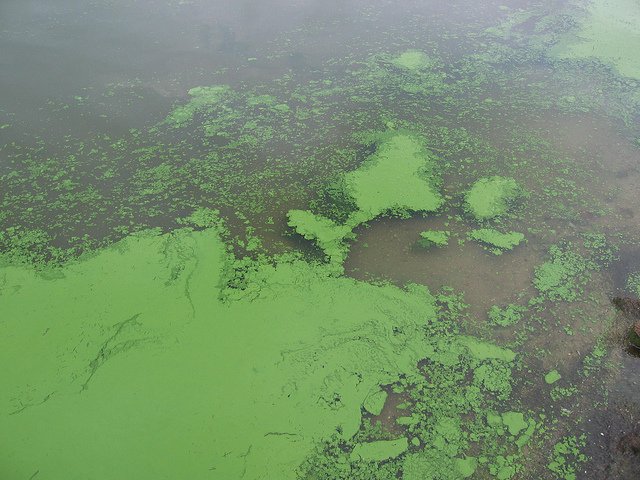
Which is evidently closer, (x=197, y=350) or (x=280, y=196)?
(x=197, y=350)

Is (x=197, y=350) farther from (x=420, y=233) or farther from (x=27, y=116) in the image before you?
(x=27, y=116)

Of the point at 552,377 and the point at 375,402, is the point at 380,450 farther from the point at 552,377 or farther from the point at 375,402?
the point at 552,377

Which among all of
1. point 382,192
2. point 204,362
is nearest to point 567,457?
point 204,362

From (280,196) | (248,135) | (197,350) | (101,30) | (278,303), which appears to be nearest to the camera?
(197,350)

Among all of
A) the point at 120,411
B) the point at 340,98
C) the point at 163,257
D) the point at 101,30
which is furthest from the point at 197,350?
the point at 101,30

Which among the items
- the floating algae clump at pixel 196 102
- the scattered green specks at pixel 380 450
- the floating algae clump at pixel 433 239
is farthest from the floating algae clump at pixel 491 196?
the floating algae clump at pixel 196 102

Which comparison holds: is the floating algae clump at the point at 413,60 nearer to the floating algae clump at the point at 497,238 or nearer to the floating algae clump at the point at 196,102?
the floating algae clump at the point at 196,102
